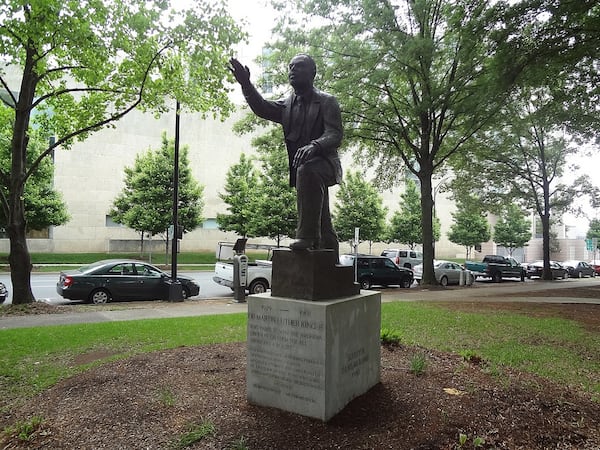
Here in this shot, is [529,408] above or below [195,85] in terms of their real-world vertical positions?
below

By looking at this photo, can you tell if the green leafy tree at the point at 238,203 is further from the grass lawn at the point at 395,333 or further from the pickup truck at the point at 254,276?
the grass lawn at the point at 395,333

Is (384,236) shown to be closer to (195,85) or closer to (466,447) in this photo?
(195,85)

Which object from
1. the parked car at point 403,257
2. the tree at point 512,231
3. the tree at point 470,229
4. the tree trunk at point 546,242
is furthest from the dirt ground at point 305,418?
the tree at point 512,231

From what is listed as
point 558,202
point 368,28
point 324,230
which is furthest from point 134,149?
point 324,230

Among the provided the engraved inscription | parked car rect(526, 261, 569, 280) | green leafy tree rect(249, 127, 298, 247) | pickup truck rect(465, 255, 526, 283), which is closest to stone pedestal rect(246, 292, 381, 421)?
the engraved inscription

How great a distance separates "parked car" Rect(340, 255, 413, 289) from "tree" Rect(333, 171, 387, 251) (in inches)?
631

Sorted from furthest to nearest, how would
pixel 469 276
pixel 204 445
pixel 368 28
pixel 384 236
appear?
pixel 384 236, pixel 469 276, pixel 368 28, pixel 204 445

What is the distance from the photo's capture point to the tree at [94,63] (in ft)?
33.0

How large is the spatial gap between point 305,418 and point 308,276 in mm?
1277

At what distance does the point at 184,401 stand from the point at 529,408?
3445mm

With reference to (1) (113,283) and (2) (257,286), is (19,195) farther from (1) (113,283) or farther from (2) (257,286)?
(2) (257,286)

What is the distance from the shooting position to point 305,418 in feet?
13.0

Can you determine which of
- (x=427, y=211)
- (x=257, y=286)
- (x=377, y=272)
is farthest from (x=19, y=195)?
(x=427, y=211)

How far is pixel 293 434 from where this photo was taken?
3.69 metres
